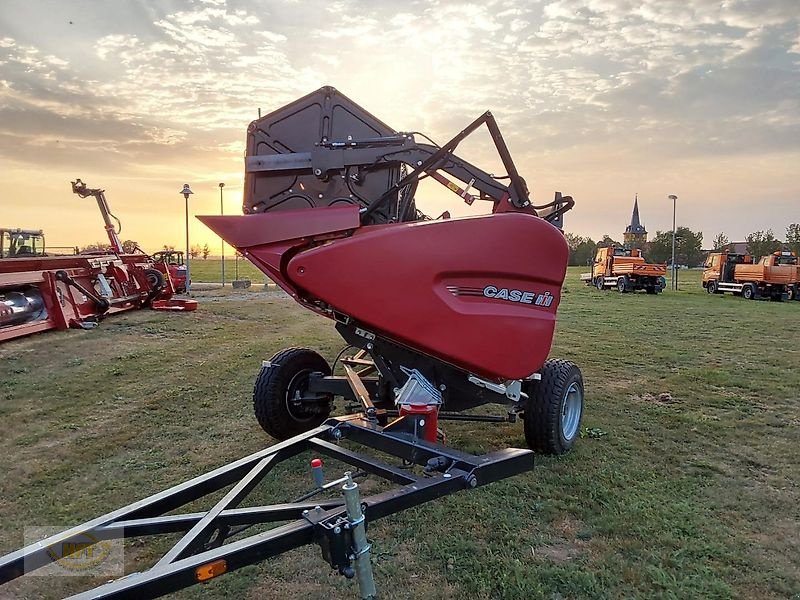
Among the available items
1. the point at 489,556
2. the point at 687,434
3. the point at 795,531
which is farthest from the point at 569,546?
the point at 687,434

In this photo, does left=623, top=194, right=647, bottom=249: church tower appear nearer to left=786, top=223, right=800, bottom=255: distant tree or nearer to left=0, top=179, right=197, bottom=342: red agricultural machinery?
left=786, top=223, right=800, bottom=255: distant tree

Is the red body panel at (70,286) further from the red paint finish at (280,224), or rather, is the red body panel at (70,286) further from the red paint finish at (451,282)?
the red paint finish at (451,282)

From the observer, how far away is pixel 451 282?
3.44 meters

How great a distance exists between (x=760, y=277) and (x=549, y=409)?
2315 centimetres

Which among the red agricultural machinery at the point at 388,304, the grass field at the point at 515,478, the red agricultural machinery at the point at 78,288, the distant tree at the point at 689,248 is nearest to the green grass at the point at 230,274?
the red agricultural machinery at the point at 78,288

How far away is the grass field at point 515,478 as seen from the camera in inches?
113

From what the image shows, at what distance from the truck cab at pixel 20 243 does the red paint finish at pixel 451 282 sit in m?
16.7

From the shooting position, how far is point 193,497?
2627mm

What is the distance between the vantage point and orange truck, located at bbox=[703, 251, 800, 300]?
22.7 m

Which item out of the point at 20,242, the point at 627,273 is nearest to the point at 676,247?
the point at 627,273

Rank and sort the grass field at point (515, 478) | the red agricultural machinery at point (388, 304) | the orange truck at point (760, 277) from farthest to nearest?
the orange truck at point (760, 277) < the grass field at point (515, 478) < the red agricultural machinery at point (388, 304)

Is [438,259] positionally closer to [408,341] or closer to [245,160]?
[408,341]

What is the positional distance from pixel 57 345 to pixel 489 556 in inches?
320
